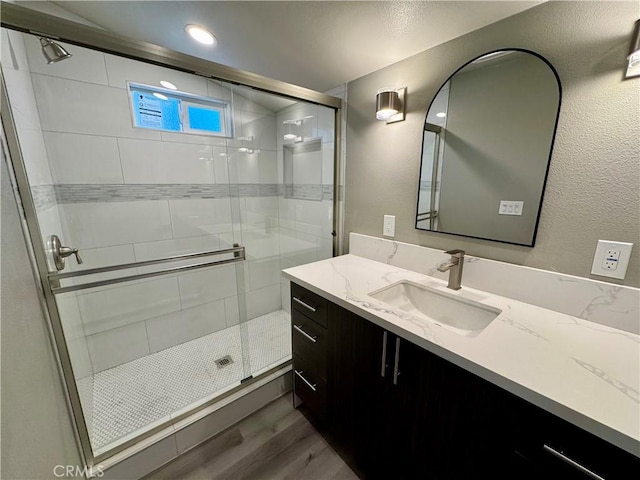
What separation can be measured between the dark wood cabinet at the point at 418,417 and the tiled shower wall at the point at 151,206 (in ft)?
3.18

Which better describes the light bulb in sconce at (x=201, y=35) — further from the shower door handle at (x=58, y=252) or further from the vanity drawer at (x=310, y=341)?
the vanity drawer at (x=310, y=341)

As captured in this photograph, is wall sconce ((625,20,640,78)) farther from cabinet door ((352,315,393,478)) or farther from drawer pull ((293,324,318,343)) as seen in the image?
drawer pull ((293,324,318,343))

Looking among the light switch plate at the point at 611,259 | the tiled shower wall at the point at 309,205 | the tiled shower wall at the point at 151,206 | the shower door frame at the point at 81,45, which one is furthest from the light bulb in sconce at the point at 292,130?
the light switch plate at the point at 611,259

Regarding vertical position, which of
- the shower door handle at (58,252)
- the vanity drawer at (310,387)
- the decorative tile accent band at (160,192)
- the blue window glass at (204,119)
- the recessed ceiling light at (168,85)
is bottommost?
the vanity drawer at (310,387)

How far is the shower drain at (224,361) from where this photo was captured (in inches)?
75.4

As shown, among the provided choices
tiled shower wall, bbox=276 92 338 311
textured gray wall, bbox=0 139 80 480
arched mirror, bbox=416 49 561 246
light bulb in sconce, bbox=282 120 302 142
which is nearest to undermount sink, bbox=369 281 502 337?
arched mirror, bbox=416 49 561 246

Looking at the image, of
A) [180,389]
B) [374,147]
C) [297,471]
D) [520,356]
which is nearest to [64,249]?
[180,389]

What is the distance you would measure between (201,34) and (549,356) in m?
2.04

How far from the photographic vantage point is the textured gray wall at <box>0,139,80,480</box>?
0.62 m

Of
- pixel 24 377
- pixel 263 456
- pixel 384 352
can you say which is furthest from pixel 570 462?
pixel 24 377

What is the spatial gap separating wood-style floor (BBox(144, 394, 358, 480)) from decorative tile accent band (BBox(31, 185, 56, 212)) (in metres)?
1.42

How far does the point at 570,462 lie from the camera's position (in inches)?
22.9

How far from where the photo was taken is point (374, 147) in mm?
1606

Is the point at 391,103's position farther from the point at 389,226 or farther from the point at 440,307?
the point at 440,307
